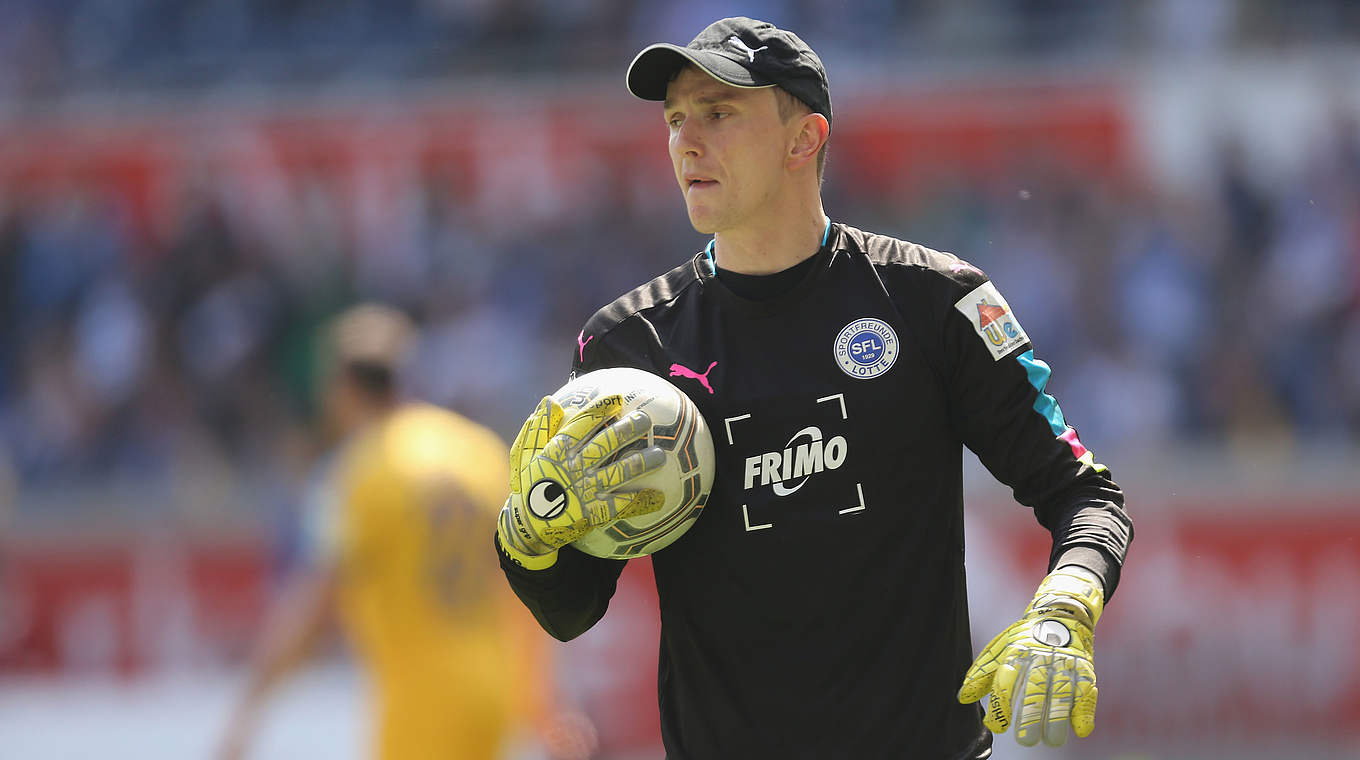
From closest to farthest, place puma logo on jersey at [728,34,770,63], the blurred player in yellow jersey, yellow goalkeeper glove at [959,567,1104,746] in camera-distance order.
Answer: yellow goalkeeper glove at [959,567,1104,746] < puma logo on jersey at [728,34,770,63] < the blurred player in yellow jersey

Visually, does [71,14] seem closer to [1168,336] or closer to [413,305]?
[413,305]

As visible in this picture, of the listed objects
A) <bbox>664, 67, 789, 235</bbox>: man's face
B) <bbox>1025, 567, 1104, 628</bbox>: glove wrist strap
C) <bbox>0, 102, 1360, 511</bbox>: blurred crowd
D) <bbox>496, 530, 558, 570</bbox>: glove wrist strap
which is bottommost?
<bbox>1025, 567, 1104, 628</bbox>: glove wrist strap

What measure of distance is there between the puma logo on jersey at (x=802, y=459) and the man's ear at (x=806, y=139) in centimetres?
55

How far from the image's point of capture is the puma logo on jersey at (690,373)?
3148 mm

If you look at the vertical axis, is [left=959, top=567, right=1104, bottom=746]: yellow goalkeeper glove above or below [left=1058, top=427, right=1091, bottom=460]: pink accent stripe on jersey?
below

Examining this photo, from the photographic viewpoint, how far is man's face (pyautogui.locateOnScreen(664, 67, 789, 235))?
3104mm

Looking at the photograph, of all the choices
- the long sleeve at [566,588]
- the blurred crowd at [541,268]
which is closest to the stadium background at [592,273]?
the blurred crowd at [541,268]

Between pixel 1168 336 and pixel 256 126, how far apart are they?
6819 mm

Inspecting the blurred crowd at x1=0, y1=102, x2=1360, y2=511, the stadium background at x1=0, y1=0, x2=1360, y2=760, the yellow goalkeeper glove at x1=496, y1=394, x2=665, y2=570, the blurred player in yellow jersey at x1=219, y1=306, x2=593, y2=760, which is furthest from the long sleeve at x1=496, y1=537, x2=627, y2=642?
the blurred crowd at x1=0, y1=102, x2=1360, y2=511

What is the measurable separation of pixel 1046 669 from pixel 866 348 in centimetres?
73

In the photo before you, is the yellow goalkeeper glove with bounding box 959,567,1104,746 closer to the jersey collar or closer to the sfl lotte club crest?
the sfl lotte club crest

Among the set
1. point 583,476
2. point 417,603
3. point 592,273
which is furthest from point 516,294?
point 583,476

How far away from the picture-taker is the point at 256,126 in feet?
39.7

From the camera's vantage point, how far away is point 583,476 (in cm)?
297
